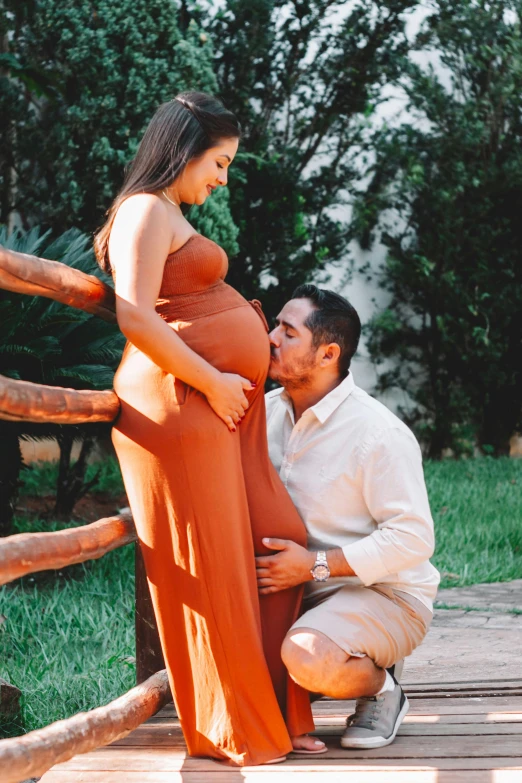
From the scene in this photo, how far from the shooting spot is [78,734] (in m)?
2.14

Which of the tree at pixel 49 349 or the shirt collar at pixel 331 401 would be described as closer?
the shirt collar at pixel 331 401

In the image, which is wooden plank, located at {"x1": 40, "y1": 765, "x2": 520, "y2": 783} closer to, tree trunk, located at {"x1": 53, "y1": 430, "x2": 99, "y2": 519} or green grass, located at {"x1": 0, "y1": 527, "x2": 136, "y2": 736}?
green grass, located at {"x1": 0, "y1": 527, "x2": 136, "y2": 736}

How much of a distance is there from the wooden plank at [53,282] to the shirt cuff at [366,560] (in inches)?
35.6

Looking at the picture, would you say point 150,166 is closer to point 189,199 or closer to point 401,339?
point 189,199

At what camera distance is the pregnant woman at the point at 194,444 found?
2.26 meters

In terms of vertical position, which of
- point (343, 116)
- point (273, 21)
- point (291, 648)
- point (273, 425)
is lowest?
point (291, 648)

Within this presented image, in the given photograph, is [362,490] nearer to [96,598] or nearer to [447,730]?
[447,730]

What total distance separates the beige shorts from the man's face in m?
0.62

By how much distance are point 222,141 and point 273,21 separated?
584cm

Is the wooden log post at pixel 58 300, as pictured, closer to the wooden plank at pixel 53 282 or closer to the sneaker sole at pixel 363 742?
the wooden plank at pixel 53 282

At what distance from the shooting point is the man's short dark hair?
2.74 meters

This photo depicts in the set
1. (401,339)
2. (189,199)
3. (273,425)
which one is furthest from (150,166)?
(401,339)

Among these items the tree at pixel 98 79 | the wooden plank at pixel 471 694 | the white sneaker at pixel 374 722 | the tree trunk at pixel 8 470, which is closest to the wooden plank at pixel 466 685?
the wooden plank at pixel 471 694

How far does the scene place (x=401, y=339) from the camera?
31.6ft
